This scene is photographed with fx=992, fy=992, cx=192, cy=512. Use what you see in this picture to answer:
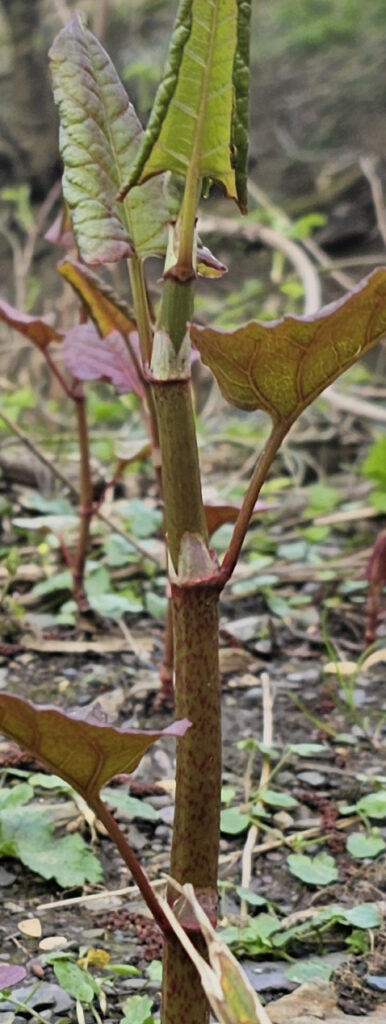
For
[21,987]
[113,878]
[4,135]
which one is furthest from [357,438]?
[4,135]

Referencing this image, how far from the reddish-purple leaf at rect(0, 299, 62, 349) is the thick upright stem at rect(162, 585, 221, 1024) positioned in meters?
0.68

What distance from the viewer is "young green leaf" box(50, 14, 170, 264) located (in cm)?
58

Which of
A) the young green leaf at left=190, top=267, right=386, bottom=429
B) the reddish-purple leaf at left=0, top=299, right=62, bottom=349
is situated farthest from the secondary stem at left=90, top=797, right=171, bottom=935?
the reddish-purple leaf at left=0, top=299, right=62, bottom=349

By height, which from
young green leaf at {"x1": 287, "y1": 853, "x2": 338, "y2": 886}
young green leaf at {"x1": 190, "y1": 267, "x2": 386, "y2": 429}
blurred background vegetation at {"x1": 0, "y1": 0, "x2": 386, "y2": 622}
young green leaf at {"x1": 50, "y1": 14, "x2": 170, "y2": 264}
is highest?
blurred background vegetation at {"x1": 0, "y1": 0, "x2": 386, "y2": 622}

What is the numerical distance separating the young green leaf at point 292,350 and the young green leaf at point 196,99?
0.09 meters

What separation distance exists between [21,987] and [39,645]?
71 centimetres

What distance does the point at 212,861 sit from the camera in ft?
1.87

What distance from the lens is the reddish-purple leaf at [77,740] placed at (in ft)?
1.62

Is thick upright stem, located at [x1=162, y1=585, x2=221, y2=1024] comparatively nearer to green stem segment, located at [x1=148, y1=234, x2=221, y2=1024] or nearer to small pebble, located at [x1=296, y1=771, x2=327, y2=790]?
green stem segment, located at [x1=148, y1=234, x2=221, y2=1024]

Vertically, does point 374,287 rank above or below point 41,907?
above

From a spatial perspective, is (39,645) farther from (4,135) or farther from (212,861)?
(4,135)

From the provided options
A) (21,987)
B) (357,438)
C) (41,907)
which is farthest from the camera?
(357,438)

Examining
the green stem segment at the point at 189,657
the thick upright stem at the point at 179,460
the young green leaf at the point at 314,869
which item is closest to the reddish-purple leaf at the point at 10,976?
the green stem segment at the point at 189,657

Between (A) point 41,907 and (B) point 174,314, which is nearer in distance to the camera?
(B) point 174,314
